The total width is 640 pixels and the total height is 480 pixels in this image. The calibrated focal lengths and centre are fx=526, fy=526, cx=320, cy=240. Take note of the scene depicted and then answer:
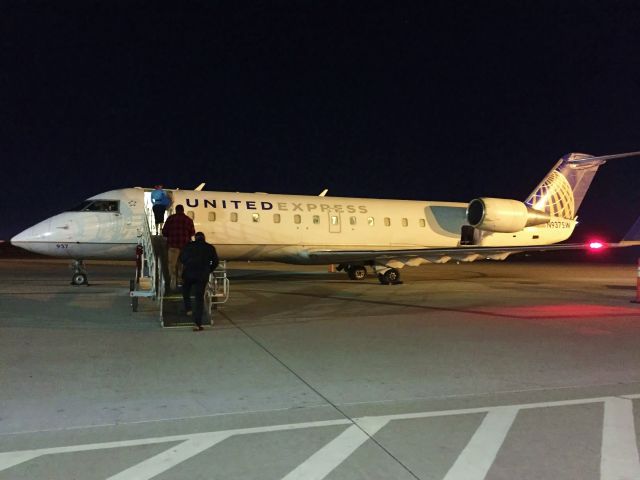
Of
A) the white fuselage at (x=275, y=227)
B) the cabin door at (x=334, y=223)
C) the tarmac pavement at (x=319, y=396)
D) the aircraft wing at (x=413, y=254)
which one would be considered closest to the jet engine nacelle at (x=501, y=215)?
the white fuselage at (x=275, y=227)

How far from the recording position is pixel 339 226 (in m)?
19.1

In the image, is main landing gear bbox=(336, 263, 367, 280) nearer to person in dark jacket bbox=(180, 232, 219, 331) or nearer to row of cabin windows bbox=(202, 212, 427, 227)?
row of cabin windows bbox=(202, 212, 427, 227)

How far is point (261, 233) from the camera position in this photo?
58.5 ft

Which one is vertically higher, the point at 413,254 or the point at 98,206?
the point at 98,206

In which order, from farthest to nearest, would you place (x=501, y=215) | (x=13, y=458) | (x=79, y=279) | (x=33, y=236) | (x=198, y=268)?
1. (x=501, y=215)
2. (x=79, y=279)
3. (x=33, y=236)
4. (x=198, y=268)
5. (x=13, y=458)

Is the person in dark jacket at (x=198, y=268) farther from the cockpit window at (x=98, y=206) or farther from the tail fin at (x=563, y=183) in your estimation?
the tail fin at (x=563, y=183)

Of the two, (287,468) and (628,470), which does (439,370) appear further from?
(287,468)

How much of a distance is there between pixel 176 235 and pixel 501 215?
13240 mm

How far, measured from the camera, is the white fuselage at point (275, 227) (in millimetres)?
15922

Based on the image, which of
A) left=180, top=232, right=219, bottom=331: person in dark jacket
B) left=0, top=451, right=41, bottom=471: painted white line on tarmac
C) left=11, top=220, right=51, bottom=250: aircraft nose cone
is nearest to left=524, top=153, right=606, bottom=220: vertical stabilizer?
left=180, top=232, right=219, bottom=331: person in dark jacket

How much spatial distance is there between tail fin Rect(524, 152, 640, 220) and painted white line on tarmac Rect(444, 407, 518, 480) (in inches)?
724

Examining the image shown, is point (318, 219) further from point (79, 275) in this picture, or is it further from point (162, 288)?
point (162, 288)

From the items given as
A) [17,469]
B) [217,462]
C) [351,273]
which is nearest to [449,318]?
[217,462]

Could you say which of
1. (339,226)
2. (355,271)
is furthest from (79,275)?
(355,271)
